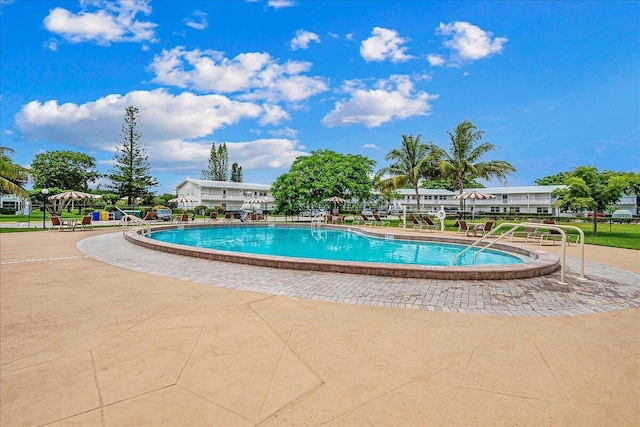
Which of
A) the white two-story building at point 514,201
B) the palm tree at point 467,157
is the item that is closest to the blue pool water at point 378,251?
the palm tree at point 467,157

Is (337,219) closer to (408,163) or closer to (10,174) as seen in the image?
(408,163)

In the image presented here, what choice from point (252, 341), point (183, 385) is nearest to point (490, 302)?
point (252, 341)

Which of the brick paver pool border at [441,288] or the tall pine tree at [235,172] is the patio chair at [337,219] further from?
the tall pine tree at [235,172]

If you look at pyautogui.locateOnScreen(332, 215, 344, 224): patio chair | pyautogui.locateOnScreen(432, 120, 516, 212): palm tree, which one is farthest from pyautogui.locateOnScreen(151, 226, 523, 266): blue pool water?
pyautogui.locateOnScreen(432, 120, 516, 212): palm tree

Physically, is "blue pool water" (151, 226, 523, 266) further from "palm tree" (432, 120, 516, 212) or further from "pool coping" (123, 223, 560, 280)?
"palm tree" (432, 120, 516, 212)

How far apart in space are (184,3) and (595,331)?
15.0 m

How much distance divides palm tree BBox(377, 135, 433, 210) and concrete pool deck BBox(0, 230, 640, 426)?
24.4 m

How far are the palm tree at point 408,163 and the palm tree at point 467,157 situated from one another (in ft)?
3.85

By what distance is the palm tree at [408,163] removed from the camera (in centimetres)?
2869

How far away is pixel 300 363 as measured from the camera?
9.29ft

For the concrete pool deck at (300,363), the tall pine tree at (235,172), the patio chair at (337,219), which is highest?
the tall pine tree at (235,172)

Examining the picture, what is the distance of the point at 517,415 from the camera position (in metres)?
2.16

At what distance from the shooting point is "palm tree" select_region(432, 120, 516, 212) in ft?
88.7

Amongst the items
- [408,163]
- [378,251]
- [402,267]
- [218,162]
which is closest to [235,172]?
[218,162]
